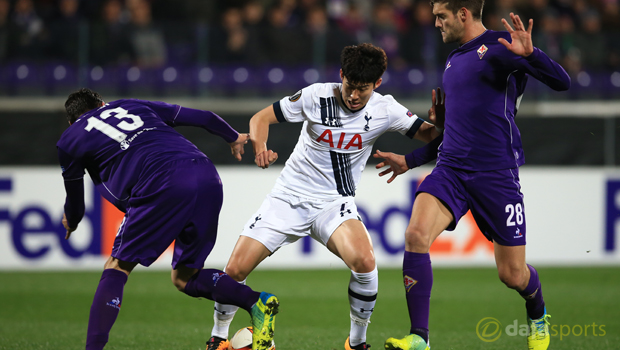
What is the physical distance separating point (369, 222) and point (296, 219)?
4.54m

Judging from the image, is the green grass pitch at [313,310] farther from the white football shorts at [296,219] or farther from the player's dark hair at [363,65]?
the player's dark hair at [363,65]

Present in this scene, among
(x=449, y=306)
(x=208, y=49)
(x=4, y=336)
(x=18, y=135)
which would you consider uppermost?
(x=208, y=49)

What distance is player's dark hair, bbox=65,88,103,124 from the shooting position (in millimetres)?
3912

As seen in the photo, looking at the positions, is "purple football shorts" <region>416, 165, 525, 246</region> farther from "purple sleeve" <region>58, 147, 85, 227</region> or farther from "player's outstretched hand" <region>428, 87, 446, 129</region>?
"purple sleeve" <region>58, 147, 85, 227</region>

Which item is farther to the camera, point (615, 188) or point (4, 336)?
point (615, 188)

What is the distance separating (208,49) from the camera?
11.3 metres

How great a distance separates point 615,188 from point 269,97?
5.77m

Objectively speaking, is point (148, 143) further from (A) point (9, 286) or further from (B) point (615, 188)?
(B) point (615, 188)

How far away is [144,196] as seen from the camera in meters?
3.65

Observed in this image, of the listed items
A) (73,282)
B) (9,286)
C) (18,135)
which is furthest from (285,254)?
(18,135)

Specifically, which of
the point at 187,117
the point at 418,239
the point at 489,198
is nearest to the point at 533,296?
the point at 489,198

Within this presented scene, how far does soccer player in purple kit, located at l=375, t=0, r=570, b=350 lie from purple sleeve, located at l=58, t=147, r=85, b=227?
77.0 inches

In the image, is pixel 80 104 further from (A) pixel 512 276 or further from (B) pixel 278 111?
(A) pixel 512 276

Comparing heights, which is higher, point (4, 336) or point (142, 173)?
point (142, 173)
